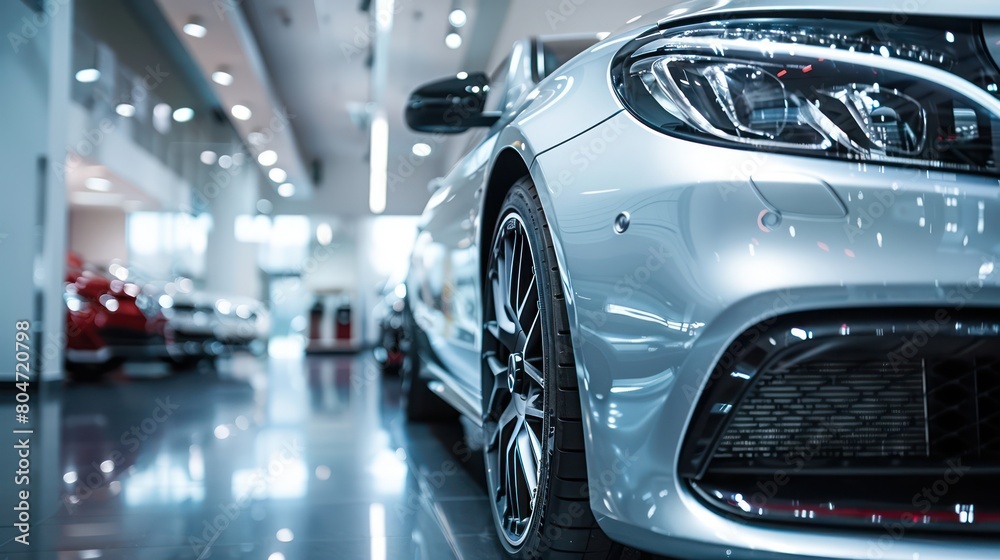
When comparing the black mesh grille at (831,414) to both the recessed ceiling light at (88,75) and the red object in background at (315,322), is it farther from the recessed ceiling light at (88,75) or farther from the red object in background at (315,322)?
the red object in background at (315,322)

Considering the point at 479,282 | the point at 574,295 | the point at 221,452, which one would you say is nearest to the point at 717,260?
the point at 574,295

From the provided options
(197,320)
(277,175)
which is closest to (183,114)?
(277,175)

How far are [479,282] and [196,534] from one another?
885 millimetres

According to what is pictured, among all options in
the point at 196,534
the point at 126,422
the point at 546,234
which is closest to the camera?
the point at 546,234

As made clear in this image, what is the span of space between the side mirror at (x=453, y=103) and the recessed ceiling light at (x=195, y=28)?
7.25m

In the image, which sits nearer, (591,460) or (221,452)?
(591,460)

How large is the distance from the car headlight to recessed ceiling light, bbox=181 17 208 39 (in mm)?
8405

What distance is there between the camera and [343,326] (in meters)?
16.9

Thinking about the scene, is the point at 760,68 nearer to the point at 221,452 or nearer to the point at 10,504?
the point at 10,504

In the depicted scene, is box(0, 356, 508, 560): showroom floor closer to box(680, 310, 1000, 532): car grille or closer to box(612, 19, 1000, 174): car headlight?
box(680, 310, 1000, 532): car grille

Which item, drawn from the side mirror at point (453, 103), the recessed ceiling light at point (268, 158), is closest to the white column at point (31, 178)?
the side mirror at point (453, 103)

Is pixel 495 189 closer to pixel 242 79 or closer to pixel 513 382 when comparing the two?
pixel 513 382

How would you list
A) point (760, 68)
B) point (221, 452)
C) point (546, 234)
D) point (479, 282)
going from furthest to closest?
point (221, 452)
point (479, 282)
point (546, 234)
point (760, 68)

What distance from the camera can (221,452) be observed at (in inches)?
110
